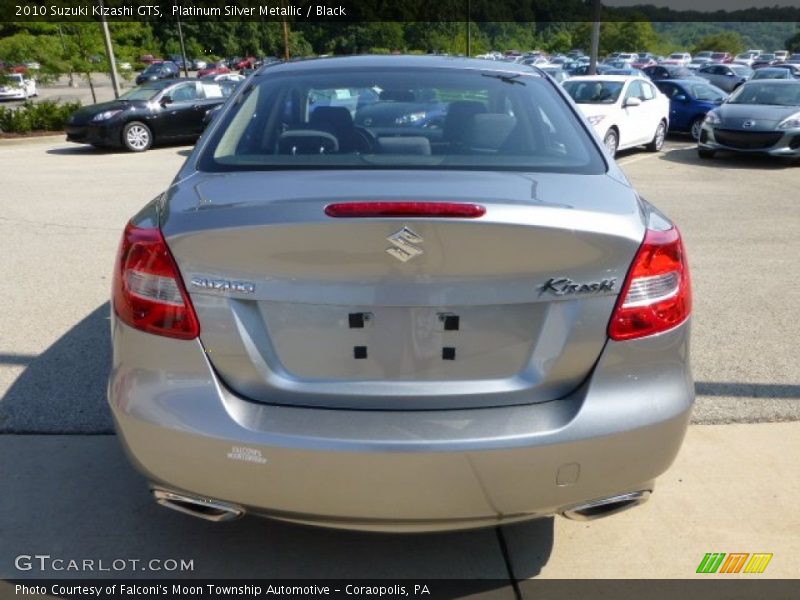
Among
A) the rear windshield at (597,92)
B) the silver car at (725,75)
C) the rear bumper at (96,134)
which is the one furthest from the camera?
the silver car at (725,75)

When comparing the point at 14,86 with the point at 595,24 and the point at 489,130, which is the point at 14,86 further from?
the point at 489,130

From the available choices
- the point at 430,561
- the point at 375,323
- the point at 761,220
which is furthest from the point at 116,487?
the point at 761,220

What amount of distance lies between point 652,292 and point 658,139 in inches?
535

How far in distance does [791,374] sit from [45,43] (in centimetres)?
2131

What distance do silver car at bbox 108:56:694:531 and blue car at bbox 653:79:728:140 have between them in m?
15.9

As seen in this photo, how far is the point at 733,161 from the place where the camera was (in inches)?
512

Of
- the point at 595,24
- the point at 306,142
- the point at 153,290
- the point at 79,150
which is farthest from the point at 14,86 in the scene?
the point at 153,290

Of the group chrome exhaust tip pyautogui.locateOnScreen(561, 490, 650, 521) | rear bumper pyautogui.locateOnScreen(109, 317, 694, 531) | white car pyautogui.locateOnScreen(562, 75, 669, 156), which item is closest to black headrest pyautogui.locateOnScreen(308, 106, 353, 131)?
rear bumper pyautogui.locateOnScreen(109, 317, 694, 531)

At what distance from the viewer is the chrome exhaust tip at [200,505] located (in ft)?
7.11

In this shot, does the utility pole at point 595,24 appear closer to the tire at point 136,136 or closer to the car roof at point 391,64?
the tire at point 136,136

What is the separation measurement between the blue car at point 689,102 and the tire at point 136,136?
11832 mm

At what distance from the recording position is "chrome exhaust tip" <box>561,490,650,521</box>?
2.18m

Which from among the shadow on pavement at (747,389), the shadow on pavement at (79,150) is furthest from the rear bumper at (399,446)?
the shadow on pavement at (79,150)

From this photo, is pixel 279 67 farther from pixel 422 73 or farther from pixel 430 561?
pixel 430 561
